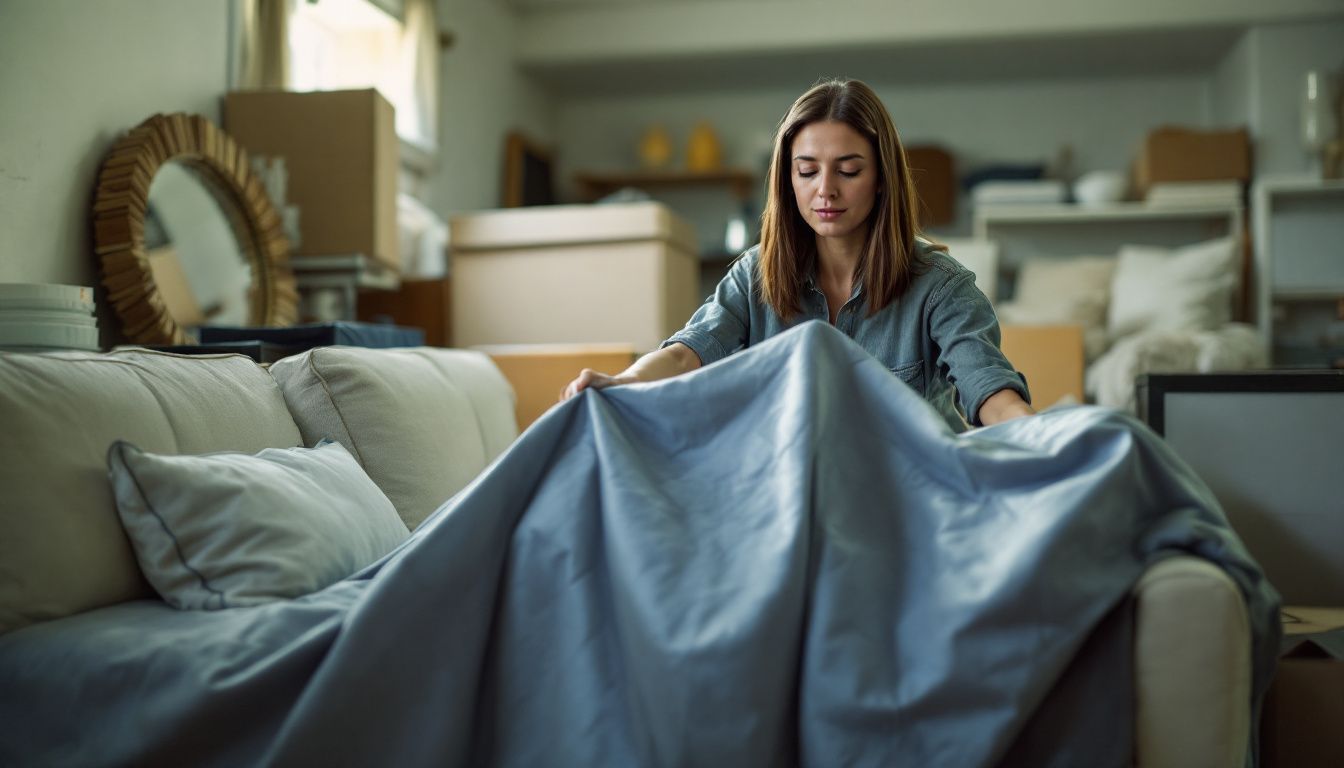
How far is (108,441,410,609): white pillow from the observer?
135 cm

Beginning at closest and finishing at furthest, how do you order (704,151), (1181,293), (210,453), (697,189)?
(210,453) → (1181,293) → (704,151) → (697,189)

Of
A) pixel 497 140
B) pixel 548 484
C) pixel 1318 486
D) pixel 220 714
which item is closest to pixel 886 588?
pixel 548 484

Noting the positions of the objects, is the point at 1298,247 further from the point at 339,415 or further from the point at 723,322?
the point at 339,415

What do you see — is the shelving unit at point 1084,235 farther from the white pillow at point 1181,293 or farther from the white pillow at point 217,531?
A: the white pillow at point 217,531

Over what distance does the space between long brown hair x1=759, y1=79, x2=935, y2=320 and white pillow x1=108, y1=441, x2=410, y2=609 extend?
85 centimetres

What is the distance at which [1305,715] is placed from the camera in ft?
4.52

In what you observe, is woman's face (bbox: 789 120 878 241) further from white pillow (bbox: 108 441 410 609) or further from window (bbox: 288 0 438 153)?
window (bbox: 288 0 438 153)

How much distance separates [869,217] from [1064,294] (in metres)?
3.88

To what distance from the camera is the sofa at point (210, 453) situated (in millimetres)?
1149

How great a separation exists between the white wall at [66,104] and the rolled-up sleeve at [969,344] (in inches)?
71.3

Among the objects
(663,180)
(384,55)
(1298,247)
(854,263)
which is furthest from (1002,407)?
(663,180)

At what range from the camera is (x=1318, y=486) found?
2.62 meters

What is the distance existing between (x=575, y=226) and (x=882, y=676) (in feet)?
9.59

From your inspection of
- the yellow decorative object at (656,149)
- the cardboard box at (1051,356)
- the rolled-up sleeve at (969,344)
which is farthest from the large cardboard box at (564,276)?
the yellow decorative object at (656,149)
